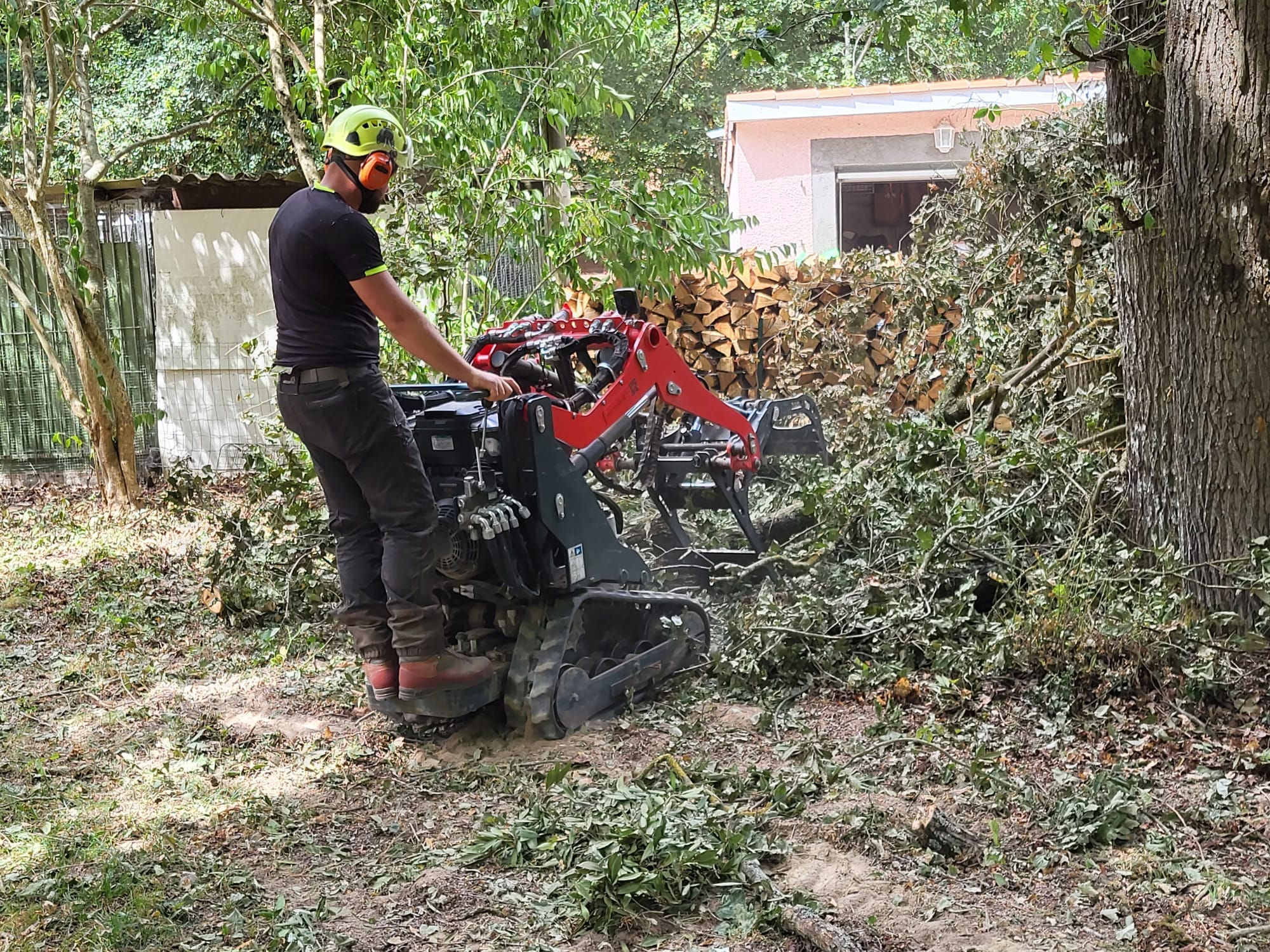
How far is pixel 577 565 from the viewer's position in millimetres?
4160

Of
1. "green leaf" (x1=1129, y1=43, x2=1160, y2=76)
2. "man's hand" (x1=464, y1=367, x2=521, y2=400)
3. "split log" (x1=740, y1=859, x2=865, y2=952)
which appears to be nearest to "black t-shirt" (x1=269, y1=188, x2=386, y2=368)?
"man's hand" (x1=464, y1=367, x2=521, y2=400)

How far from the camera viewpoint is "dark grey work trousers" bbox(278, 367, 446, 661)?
3832mm

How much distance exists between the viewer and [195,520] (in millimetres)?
8023

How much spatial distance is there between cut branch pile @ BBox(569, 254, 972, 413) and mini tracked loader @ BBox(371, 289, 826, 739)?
9.78 ft

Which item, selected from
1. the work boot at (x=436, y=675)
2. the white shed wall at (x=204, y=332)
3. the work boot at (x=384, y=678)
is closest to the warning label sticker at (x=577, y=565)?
the work boot at (x=436, y=675)

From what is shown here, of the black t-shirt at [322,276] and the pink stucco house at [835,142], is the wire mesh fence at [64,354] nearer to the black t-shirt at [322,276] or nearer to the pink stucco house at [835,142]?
the black t-shirt at [322,276]

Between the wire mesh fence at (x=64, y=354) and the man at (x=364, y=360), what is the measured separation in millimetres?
6300

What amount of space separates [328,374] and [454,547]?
2.37 feet

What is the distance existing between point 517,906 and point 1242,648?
260 centimetres

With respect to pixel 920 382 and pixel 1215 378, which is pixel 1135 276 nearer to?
pixel 1215 378

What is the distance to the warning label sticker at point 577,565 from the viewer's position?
13.6 feet

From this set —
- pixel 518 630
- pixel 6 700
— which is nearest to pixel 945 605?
pixel 518 630

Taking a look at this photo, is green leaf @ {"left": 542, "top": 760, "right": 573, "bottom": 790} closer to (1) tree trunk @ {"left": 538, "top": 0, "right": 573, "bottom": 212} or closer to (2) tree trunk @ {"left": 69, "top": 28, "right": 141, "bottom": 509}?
(1) tree trunk @ {"left": 538, "top": 0, "right": 573, "bottom": 212}

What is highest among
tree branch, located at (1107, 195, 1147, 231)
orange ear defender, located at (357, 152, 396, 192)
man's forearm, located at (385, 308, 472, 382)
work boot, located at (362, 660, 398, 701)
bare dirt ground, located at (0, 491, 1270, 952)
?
orange ear defender, located at (357, 152, 396, 192)
